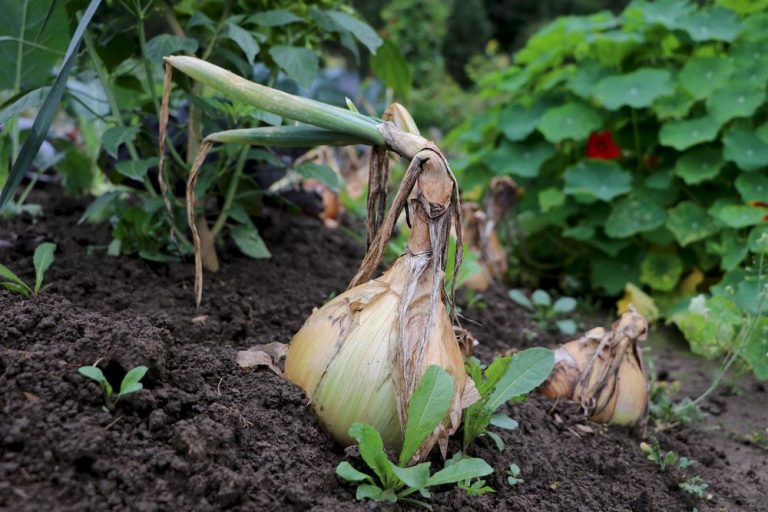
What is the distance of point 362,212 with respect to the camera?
311cm

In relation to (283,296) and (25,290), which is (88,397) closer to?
(25,290)

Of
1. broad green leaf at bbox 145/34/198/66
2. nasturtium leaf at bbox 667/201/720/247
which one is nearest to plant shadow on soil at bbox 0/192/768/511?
broad green leaf at bbox 145/34/198/66

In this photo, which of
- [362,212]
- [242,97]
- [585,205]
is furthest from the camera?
[585,205]

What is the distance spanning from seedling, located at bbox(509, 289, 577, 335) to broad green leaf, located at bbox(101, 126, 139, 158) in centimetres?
152

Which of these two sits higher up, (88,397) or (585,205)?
(585,205)

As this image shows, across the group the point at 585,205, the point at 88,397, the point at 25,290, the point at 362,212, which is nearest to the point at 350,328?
the point at 88,397

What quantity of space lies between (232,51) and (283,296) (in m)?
0.68

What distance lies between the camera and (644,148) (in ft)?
10.9

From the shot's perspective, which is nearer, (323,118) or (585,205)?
(323,118)

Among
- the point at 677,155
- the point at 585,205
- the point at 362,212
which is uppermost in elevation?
the point at 677,155

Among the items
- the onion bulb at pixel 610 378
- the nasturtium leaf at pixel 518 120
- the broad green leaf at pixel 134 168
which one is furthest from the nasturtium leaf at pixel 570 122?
the broad green leaf at pixel 134 168

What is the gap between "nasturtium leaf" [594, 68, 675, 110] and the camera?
3.05 m

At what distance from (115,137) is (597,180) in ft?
7.14

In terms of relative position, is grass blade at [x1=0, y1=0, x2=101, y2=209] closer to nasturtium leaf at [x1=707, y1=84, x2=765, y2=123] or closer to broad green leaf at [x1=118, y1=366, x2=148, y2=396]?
broad green leaf at [x1=118, y1=366, x2=148, y2=396]
